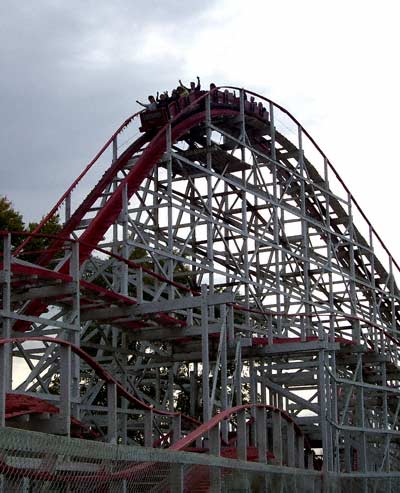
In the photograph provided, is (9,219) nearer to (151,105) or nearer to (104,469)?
(151,105)

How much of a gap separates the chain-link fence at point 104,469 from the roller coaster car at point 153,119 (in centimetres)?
1352

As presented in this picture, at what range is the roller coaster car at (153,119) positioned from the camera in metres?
24.4

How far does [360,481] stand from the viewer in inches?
855

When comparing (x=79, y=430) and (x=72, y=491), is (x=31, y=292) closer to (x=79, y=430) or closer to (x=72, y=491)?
(x=79, y=430)

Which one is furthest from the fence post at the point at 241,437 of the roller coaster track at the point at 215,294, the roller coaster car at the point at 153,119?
the roller coaster car at the point at 153,119

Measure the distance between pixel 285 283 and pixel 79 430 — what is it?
1598 centimetres

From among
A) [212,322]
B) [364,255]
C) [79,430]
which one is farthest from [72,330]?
[364,255]

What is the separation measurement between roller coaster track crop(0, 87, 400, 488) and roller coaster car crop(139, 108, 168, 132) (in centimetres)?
29

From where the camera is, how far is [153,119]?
24.6 m

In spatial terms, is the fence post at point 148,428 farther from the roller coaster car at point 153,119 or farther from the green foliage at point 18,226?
the green foliage at point 18,226

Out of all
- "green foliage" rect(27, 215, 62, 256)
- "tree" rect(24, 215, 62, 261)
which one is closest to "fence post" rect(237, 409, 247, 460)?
"tree" rect(24, 215, 62, 261)

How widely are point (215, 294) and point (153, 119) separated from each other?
6.67 meters

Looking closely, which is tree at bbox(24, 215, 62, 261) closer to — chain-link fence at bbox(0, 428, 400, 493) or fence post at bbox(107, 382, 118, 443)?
fence post at bbox(107, 382, 118, 443)

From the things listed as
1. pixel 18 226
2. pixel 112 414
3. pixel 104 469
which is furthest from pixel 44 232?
pixel 104 469
